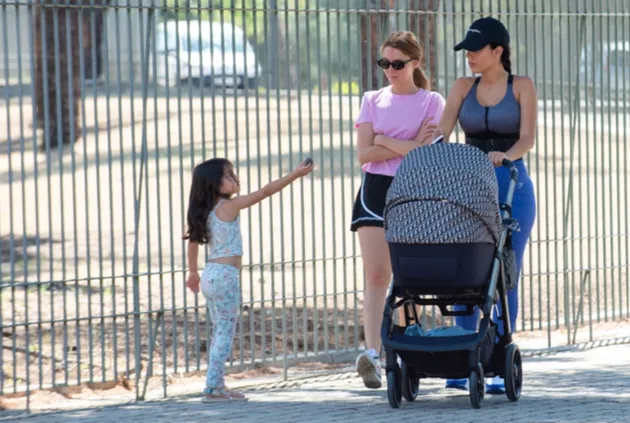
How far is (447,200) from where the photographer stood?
20.9 ft

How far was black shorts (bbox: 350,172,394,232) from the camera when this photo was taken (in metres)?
7.55

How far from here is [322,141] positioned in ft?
28.0

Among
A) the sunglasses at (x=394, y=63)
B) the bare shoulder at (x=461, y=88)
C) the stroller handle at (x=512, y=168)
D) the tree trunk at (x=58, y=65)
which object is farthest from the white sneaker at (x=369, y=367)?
the tree trunk at (x=58, y=65)

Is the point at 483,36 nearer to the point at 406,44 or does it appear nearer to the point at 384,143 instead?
the point at 406,44

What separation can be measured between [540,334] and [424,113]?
9.04 ft

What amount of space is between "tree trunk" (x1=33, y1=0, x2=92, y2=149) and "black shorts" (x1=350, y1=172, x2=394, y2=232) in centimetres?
165

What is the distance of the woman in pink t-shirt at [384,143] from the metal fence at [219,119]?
62 cm

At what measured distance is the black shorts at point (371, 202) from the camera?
7.55m

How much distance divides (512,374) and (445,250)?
777mm

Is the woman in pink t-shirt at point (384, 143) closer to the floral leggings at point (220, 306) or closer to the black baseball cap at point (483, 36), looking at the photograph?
the black baseball cap at point (483, 36)

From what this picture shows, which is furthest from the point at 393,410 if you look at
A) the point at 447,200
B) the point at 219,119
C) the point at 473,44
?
the point at 219,119

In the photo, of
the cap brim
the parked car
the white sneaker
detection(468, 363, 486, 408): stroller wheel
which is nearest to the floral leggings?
the white sneaker

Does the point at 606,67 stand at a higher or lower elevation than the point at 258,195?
higher

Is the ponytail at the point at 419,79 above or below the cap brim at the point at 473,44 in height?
below
